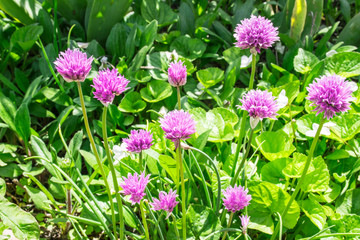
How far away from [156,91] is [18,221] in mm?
838

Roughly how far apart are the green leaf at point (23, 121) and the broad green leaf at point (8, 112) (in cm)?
3

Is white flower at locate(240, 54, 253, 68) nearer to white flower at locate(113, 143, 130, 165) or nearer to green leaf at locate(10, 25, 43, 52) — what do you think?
white flower at locate(113, 143, 130, 165)

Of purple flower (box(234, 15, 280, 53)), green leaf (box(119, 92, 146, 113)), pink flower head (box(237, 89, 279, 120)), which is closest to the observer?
pink flower head (box(237, 89, 279, 120))

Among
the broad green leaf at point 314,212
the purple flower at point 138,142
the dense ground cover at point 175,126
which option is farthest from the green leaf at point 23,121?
the broad green leaf at point 314,212

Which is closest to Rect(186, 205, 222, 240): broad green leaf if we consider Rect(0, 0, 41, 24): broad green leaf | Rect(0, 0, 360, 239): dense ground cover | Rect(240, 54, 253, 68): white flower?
Rect(0, 0, 360, 239): dense ground cover

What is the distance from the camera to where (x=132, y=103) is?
2004 millimetres

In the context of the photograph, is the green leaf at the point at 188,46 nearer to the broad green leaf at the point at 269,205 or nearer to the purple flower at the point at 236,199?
the broad green leaf at the point at 269,205

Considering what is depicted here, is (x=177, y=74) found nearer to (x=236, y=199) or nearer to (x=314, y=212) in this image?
(x=236, y=199)

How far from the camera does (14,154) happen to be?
6.12 feet

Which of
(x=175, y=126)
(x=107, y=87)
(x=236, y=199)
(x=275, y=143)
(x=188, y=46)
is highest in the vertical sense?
(x=107, y=87)

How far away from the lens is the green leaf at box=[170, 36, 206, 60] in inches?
88.1

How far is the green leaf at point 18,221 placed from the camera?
154cm

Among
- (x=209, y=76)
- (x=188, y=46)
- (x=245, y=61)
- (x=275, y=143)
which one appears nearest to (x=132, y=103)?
(x=209, y=76)

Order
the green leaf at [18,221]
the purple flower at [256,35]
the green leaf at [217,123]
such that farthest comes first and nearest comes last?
the green leaf at [217,123]
the green leaf at [18,221]
the purple flower at [256,35]
